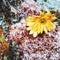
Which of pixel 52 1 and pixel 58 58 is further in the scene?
pixel 52 1

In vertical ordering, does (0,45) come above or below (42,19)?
below

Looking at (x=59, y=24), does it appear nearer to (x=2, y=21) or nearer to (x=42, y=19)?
(x=42, y=19)

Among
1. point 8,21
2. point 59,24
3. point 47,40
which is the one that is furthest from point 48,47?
point 8,21

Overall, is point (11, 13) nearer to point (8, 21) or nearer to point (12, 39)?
point (8, 21)

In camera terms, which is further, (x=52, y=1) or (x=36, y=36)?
(x=52, y=1)

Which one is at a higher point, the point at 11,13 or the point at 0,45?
the point at 11,13

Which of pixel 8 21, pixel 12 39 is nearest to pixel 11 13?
pixel 8 21
